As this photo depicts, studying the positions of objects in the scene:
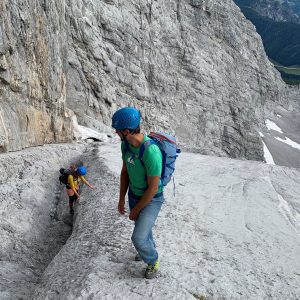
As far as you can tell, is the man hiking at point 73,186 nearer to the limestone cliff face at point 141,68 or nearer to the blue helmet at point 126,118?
the limestone cliff face at point 141,68

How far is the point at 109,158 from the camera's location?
18.5m

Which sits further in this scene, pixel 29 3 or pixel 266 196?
pixel 29 3

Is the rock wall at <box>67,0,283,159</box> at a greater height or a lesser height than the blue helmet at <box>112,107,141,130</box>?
lesser

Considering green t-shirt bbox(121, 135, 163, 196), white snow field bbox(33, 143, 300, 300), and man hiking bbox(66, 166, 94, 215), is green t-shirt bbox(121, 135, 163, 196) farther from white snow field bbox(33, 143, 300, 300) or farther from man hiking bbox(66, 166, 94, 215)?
man hiking bbox(66, 166, 94, 215)

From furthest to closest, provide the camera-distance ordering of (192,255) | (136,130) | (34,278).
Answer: (34,278)
(192,255)
(136,130)

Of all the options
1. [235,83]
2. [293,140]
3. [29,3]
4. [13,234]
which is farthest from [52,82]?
[293,140]

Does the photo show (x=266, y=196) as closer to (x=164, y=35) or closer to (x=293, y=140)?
(x=164, y=35)

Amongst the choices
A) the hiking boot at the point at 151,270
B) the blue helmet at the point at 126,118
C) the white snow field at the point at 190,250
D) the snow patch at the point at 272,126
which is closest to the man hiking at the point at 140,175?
the blue helmet at the point at 126,118

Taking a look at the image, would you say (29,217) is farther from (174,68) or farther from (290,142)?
(290,142)

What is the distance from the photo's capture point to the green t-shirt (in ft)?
17.4

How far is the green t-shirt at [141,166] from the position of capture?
17.4 ft

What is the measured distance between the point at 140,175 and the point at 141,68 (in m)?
49.1

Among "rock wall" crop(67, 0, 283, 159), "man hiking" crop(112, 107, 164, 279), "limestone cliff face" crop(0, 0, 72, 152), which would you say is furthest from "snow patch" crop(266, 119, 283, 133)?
"man hiking" crop(112, 107, 164, 279)

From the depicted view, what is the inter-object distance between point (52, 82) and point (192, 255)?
17715 mm
